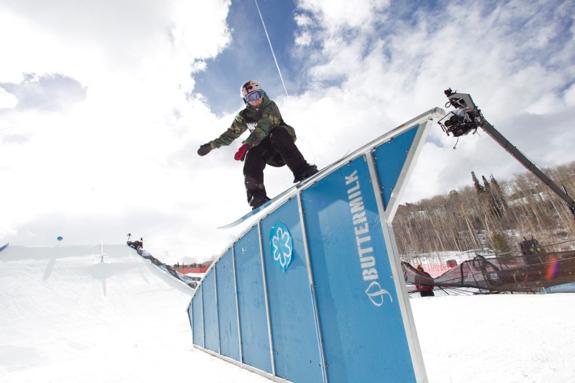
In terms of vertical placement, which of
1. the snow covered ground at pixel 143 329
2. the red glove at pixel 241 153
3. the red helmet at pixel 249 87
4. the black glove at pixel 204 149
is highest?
the red helmet at pixel 249 87

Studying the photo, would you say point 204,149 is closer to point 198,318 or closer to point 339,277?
point 339,277

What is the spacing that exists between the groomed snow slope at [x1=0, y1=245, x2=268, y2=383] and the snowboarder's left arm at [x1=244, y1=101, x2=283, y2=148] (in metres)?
3.91

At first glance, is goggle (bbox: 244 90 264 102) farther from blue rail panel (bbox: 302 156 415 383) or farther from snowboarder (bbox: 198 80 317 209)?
blue rail panel (bbox: 302 156 415 383)

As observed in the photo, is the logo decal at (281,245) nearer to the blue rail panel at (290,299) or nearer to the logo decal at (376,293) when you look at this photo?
the blue rail panel at (290,299)

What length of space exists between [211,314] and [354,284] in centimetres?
697

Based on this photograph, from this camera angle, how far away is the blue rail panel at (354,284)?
267 cm

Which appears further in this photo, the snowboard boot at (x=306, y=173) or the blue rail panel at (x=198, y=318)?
the blue rail panel at (x=198, y=318)

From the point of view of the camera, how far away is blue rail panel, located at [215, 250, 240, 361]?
6746mm

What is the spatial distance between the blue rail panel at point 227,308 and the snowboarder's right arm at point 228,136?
323cm

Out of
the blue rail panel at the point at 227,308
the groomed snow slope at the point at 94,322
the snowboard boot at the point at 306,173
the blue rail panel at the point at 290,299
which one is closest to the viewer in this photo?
the blue rail panel at the point at 290,299

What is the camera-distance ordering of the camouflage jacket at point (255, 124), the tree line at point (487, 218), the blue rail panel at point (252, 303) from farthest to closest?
the tree line at point (487, 218)
the blue rail panel at point (252, 303)
the camouflage jacket at point (255, 124)

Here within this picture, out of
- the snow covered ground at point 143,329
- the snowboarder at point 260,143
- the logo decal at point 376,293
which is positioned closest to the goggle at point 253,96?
the snowboarder at point 260,143

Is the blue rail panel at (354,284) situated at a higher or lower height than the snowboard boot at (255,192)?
lower

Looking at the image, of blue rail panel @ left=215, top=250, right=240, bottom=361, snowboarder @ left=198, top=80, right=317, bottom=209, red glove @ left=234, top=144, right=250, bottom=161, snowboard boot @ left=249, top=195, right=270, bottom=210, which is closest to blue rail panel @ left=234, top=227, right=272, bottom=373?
blue rail panel @ left=215, top=250, right=240, bottom=361
